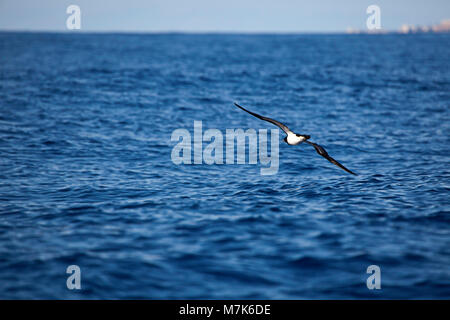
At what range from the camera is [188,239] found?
13.8m

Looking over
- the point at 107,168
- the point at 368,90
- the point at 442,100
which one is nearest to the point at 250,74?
the point at 368,90

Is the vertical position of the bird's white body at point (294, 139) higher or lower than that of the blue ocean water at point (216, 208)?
higher

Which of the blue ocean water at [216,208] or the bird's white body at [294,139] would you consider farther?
the bird's white body at [294,139]

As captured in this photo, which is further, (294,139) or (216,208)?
(216,208)

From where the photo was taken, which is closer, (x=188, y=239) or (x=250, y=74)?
(x=188, y=239)

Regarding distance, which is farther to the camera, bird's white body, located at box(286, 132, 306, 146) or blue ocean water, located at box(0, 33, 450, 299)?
bird's white body, located at box(286, 132, 306, 146)

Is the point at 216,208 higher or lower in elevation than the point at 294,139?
lower

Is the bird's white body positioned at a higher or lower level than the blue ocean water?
higher

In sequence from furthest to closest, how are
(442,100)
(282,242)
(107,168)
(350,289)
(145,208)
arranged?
(442,100) < (107,168) < (145,208) < (282,242) < (350,289)

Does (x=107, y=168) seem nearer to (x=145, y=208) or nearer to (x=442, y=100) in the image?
(x=145, y=208)
